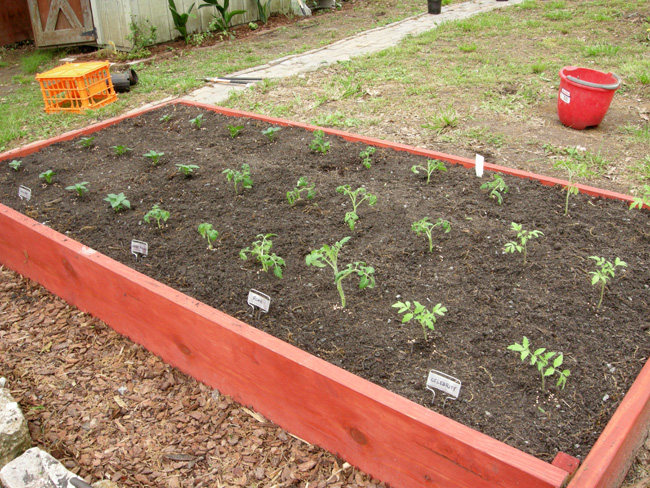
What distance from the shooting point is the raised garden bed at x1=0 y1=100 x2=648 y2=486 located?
167cm

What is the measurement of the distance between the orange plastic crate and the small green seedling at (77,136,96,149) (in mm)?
1627

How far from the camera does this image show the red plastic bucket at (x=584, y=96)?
4215 mm

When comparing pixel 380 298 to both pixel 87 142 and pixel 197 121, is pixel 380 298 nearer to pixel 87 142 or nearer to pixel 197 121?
pixel 197 121

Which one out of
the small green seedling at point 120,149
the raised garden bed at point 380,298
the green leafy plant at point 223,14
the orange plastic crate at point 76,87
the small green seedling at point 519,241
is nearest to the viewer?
the raised garden bed at point 380,298

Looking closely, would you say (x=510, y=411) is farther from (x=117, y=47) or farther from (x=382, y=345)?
(x=117, y=47)

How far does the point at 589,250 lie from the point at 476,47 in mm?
5303

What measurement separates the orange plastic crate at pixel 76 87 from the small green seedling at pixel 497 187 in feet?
13.8

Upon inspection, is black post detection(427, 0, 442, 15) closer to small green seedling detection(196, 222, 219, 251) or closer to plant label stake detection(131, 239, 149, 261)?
small green seedling detection(196, 222, 219, 251)

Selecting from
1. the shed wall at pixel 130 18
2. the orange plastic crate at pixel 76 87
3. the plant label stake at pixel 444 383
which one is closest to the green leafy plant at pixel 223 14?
the shed wall at pixel 130 18

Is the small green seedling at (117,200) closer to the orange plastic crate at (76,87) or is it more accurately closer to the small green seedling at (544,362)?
the small green seedling at (544,362)

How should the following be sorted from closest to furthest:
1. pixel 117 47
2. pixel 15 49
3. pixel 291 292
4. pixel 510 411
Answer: pixel 510 411, pixel 291 292, pixel 117 47, pixel 15 49

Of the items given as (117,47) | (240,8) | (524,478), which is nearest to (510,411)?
(524,478)

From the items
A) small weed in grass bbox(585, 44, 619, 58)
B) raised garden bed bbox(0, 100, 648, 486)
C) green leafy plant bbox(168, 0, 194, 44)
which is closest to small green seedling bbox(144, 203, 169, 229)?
raised garden bed bbox(0, 100, 648, 486)

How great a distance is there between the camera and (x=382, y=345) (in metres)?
2.02
